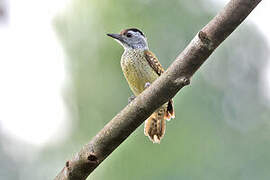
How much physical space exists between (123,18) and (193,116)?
1.87 metres

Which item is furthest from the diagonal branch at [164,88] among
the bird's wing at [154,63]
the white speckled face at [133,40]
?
the white speckled face at [133,40]

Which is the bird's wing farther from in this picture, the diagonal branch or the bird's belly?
the diagonal branch

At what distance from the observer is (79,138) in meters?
7.08

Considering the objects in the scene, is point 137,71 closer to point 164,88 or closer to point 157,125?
point 157,125

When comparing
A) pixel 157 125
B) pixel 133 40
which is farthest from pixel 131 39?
pixel 157 125

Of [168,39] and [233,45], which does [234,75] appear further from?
[168,39]

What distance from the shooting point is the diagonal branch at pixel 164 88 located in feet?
7.43

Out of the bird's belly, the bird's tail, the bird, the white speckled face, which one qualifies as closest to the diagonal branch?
the bird's tail

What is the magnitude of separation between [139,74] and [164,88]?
2647 millimetres

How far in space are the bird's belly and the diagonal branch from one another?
2.46 m

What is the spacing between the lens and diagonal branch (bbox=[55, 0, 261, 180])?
2.27 m

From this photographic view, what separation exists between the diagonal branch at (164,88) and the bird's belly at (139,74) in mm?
2456

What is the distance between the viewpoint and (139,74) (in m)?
5.11

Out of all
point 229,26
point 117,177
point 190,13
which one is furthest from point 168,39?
point 229,26
